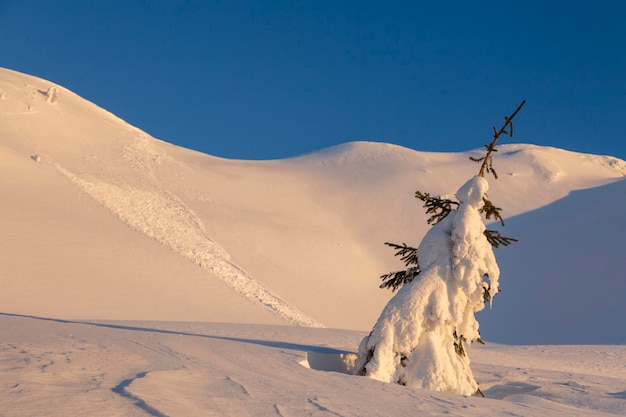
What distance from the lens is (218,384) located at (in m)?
8.25

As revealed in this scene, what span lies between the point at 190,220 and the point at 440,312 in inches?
1318

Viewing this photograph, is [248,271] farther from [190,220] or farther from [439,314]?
[439,314]

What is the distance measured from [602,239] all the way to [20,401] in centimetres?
4883

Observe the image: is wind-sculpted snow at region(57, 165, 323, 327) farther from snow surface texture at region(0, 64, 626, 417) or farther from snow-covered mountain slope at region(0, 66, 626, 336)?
snow surface texture at region(0, 64, 626, 417)

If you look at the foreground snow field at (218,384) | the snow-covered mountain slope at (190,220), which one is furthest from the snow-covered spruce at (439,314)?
the snow-covered mountain slope at (190,220)

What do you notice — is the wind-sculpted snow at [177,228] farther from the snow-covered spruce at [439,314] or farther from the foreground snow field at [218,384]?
the snow-covered spruce at [439,314]

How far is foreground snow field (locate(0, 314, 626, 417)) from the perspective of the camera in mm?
6875

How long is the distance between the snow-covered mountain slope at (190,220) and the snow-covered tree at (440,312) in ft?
61.9

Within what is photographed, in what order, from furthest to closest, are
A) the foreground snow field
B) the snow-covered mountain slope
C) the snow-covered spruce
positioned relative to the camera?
the snow-covered mountain slope
the snow-covered spruce
the foreground snow field

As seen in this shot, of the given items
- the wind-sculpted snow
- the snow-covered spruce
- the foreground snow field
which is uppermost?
the wind-sculpted snow

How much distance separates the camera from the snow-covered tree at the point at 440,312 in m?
10.5

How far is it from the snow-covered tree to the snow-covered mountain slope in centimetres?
1885

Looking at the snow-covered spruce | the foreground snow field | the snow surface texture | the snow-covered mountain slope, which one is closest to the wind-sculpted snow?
the snow-covered mountain slope

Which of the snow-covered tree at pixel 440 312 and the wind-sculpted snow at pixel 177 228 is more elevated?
the wind-sculpted snow at pixel 177 228
